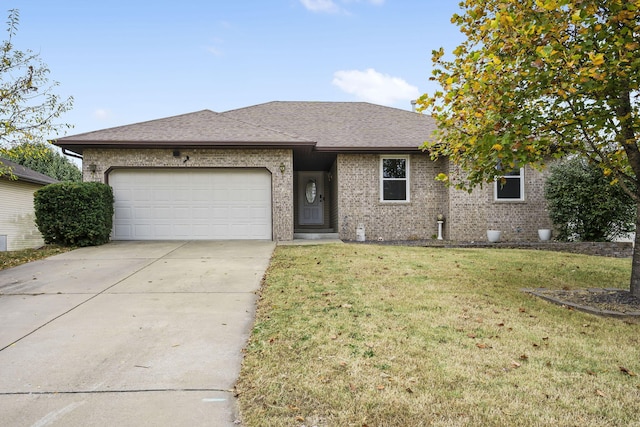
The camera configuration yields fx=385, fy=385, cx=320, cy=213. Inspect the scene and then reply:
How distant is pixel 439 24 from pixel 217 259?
9641 mm

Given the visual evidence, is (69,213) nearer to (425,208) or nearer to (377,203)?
(377,203)

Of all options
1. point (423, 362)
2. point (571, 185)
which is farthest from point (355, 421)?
point (571, 185)

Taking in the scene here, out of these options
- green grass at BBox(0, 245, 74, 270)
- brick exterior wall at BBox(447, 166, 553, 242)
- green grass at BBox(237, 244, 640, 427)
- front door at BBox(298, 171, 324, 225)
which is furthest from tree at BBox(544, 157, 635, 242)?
green grass at BBox(0, 245, 74, 270)

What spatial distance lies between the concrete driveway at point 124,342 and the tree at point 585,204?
9.45 metres

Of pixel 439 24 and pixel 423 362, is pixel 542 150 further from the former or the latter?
pixel 439 24

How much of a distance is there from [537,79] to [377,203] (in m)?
8.56

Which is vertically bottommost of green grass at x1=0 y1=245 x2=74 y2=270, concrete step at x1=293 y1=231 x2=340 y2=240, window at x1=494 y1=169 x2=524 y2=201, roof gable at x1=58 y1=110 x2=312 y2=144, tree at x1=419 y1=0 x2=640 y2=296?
green grass at x1=0 y1=245 x2=74 y2=270

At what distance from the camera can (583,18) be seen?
3906 mm

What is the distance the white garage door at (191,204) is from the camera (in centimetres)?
1155

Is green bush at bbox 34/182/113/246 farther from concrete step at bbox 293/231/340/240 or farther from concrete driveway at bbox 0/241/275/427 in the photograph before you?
concrete step at bbox 293/231/340/240

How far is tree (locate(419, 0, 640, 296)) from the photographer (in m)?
3.98

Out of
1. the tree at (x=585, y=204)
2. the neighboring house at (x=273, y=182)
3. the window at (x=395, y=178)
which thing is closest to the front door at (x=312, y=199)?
the neighboring house at (x=273, y=182)

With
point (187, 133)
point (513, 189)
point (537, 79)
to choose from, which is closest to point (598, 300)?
point (537, 79)

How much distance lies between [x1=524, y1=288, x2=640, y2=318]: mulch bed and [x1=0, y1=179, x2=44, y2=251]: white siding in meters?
19.0
